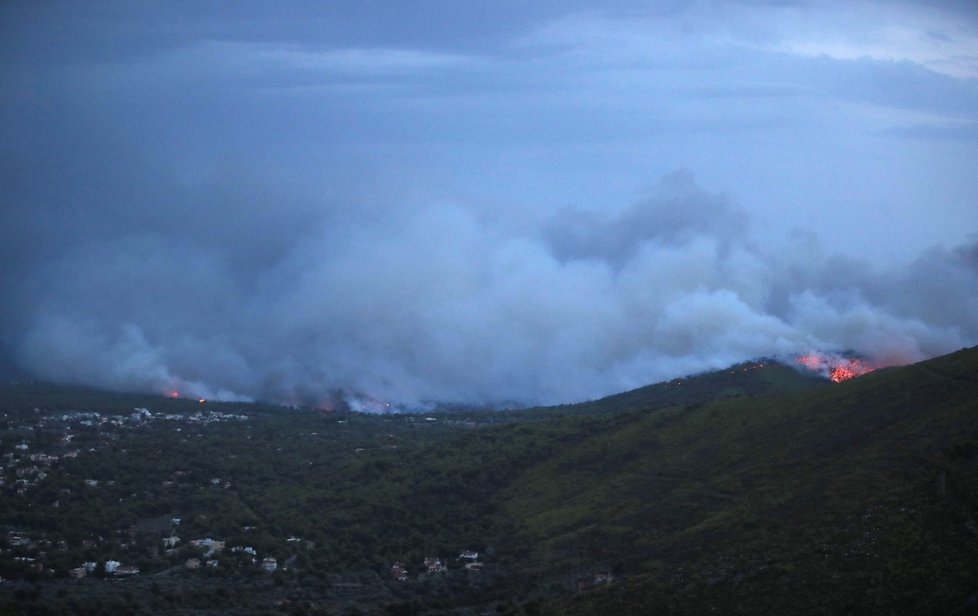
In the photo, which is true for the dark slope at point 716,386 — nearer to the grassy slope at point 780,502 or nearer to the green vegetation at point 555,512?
the green vegetation at point 555,512

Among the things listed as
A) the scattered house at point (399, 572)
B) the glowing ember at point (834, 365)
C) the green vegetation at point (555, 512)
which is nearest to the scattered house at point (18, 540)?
the green vegetation at point (555, 512)

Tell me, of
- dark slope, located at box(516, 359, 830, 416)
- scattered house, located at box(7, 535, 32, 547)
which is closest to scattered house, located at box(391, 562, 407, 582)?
scattered house, located at box(7, 535, 32, 547)

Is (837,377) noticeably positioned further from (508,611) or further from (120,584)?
(120,584)

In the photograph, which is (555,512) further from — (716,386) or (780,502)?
(716,386)

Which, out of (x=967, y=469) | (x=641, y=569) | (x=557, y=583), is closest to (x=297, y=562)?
(x=557, y=583)

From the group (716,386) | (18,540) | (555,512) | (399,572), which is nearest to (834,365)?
(716,386)
